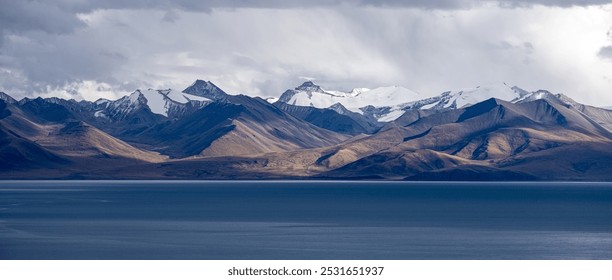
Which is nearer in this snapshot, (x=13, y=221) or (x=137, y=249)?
(x=137, y=249)

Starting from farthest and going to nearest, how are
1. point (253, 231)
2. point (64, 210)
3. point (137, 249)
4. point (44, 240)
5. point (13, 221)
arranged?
1. point (64, 210)
2. point (13, 221)
3. point (253, 231)
4. point (44, 240)
5. point (137, 249)
